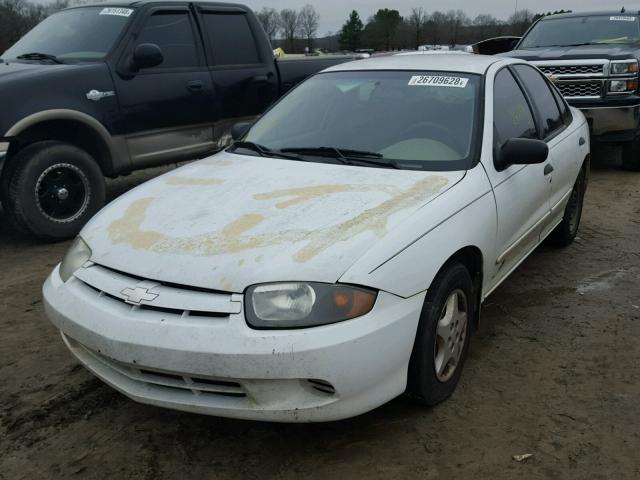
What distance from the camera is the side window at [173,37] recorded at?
5.99 metres

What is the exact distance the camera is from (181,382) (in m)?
2.40

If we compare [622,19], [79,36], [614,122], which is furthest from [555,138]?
[622,19]

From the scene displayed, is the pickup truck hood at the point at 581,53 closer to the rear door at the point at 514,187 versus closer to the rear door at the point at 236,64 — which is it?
the rear door at the point at 236,64

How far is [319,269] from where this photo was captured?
234cm

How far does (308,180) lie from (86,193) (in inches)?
123

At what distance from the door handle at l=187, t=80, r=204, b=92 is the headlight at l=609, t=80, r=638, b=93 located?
4.87 metres

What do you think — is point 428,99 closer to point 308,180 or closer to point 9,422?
point 308,180

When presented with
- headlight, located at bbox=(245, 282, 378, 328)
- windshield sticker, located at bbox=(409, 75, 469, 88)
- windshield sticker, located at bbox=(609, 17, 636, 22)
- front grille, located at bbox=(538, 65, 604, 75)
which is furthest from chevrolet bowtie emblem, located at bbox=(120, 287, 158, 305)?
windshield sticker, located at bbox=(609, 17, 636, 22)

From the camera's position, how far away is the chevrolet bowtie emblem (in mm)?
2393

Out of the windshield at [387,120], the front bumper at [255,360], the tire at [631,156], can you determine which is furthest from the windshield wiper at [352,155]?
the tire at [631,156]

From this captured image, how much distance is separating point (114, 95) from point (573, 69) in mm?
5443

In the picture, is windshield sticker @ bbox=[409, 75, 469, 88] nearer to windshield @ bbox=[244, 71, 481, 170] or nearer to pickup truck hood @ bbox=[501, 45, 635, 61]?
windshield @ bbox=[244, 71, 481, 170]

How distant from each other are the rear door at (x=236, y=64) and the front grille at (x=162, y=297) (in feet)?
13.6

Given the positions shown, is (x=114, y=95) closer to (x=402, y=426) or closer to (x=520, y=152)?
(x=520, y=152)
